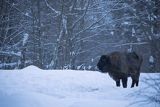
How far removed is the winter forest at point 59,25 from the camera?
25.0 m

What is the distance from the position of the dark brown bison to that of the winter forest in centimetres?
1155

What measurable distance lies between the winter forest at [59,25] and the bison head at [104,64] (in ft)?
38.6

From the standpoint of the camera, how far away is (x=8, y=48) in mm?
24547

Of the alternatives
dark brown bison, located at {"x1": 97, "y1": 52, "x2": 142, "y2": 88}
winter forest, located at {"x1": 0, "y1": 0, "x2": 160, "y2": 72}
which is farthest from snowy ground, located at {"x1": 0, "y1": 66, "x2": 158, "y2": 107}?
winter forest, located at {"x1": 0, "y1": 0, "x2": 160, "y2": 72}

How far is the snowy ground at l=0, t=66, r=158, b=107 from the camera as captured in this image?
780cm

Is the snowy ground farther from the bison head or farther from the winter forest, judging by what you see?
the winter forest

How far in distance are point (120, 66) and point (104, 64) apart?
1.71 ft

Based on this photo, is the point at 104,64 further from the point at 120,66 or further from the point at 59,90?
the point at 59,90

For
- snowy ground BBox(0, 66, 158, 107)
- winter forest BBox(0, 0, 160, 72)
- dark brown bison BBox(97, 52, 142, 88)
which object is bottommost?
snowy ground BBox(0, 66, 158, 107)

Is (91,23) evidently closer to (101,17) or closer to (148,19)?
(101,17)

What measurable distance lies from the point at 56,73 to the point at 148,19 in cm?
1374

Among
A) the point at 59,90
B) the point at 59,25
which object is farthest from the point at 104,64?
the point at 59,25

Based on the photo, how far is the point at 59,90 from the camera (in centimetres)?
1078

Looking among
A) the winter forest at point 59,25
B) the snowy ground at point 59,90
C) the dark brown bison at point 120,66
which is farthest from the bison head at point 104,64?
the winter forest at point 59,25
